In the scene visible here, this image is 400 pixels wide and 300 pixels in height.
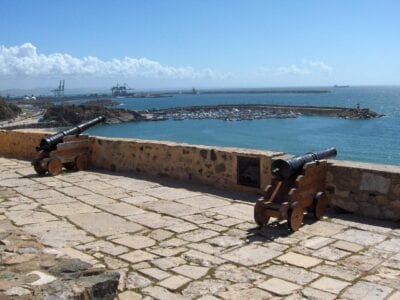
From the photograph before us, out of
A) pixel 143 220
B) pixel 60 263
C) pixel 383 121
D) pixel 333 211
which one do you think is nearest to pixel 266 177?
pixel 333 211

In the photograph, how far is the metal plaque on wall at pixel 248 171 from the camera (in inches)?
255

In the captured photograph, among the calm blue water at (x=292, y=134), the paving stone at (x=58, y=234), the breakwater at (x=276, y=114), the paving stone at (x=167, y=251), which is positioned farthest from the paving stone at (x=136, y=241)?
the breakwater at (x=276, y=114)

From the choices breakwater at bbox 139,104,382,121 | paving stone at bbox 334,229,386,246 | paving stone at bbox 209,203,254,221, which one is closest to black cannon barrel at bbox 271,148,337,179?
paving stone at bbox 209,203,254,221

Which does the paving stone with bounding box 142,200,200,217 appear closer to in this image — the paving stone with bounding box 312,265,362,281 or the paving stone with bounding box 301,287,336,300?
the paving stone with bounding box 312,265,362,281

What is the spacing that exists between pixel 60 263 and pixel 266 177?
3.57 metres

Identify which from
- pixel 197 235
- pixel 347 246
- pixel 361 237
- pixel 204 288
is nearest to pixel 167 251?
pixel 197 235

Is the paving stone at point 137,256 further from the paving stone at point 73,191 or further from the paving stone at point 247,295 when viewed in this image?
the paving stone at point 73,191

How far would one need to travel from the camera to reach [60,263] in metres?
3.26

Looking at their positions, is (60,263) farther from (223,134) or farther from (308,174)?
(223,134)

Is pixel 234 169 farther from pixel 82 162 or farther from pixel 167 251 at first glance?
pixel 82 162

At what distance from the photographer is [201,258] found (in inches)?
162

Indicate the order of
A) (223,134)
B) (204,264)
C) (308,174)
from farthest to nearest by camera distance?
1. (223,134)
2. (308,174)
3. (204,264)

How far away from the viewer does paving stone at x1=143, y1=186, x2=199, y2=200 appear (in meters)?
6.52

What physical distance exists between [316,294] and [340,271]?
1.63 feet
